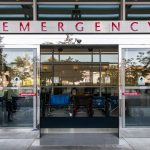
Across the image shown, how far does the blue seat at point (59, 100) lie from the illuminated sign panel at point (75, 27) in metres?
4.87

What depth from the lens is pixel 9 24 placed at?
11.3 metres

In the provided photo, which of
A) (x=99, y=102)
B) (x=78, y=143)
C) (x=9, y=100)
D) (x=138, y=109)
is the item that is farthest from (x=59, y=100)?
(x=78, y=143)

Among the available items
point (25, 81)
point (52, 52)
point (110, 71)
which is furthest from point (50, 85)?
point (25, 81)

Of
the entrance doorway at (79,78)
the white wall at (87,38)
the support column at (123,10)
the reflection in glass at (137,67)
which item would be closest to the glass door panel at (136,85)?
the reflection in glass at (137,67)

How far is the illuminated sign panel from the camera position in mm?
11266

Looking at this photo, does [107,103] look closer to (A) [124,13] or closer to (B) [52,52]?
(B) [52,52]

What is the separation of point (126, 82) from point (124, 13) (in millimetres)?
1864

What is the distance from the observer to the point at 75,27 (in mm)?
11320

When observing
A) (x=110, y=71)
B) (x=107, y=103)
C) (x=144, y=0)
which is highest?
(x=144, y=0)

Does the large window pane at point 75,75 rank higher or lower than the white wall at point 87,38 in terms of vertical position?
lower

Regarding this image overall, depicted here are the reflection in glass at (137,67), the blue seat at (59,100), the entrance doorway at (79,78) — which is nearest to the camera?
the reflection in glass at (137,67)

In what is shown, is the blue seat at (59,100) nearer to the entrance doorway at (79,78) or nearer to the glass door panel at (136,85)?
the entrance doorway at (79,78)

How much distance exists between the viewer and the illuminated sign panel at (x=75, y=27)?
1127cm

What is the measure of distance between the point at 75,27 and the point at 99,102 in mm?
5473
